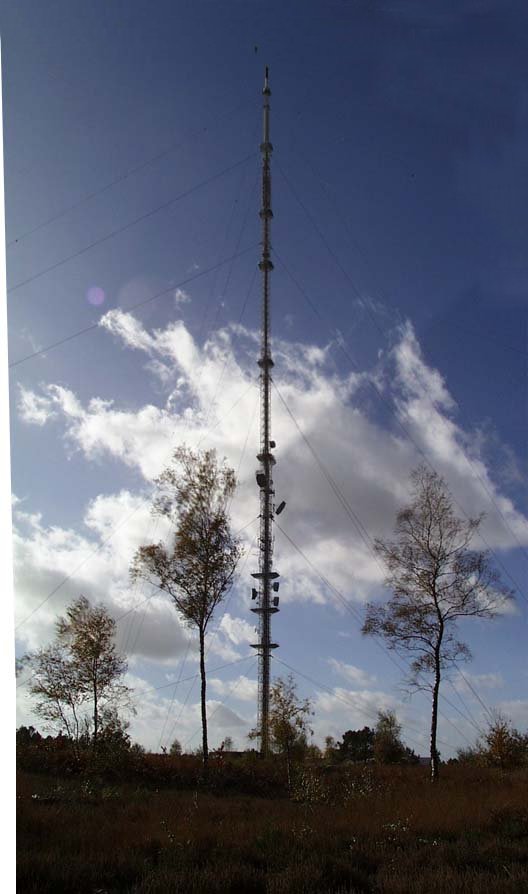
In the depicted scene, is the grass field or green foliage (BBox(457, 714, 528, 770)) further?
green foliage (BBox(457, 714, 528, 770))

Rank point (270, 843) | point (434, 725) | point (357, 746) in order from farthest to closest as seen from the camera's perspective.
Answer: 1. point (357, 746)
2. point (434, 725)
3. point (270, 843)

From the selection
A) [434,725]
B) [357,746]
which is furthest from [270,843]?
[357,746]

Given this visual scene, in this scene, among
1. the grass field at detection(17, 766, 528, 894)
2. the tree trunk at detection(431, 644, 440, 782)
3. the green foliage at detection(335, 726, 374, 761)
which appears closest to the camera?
the grass field at detection(17, 766, 528, 894)

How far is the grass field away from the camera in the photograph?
30.9 ft

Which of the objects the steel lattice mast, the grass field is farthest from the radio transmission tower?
the grass field

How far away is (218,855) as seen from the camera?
11188 mm

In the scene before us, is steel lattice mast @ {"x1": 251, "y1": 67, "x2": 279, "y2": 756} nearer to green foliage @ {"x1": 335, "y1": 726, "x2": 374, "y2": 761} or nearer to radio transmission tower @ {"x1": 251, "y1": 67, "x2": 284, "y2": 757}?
radio transmission tower @ {"x1": 251, "y1": 67, "x2": 284, "y2": 757}

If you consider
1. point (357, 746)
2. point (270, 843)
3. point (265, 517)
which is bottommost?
point (357, 746)

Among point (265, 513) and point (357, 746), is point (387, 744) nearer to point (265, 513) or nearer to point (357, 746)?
point (357, 746)

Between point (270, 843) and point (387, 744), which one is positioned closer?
point (270, 843)

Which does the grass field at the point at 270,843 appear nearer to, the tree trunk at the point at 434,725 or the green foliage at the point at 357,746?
the tree trunk at the point at 434,725

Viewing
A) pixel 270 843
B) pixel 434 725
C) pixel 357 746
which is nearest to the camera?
pixel 270 843

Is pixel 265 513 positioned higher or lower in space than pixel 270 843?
higher

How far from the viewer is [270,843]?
11.9 meters
